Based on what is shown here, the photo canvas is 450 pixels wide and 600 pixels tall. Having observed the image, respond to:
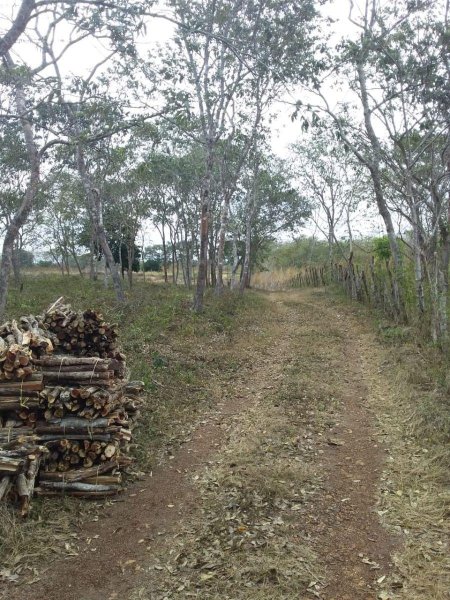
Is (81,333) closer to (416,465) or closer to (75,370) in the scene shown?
(75,370)

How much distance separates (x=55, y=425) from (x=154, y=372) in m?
4.30

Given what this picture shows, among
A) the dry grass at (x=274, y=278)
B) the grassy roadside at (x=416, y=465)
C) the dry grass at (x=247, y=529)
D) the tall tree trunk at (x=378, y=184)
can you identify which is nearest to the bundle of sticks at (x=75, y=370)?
the dry grass at (x=247, y=529)

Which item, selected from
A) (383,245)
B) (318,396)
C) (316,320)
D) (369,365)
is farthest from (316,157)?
(318,396)

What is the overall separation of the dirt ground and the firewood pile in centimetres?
48

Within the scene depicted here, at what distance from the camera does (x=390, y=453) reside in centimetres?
667

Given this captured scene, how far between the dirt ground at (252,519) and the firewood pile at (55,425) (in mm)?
476

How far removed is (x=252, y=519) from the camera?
5004mm

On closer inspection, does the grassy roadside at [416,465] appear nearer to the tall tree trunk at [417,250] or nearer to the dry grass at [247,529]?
the dry grass at [247,529]

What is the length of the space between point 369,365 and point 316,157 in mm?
22062

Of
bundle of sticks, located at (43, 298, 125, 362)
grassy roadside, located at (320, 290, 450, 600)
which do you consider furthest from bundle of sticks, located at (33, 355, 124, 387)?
grassy roadside, located at (320, 290, 450, 600)

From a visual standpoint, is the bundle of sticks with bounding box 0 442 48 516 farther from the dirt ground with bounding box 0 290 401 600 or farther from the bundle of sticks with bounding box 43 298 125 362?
the bundle of sticks with bounding box 43 298 125 362

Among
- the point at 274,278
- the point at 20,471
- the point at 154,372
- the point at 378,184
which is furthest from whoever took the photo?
the point at 274,278

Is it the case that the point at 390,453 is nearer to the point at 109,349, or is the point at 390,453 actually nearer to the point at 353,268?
the point at 109,349

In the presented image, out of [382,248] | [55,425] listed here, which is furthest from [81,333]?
[382,248]
